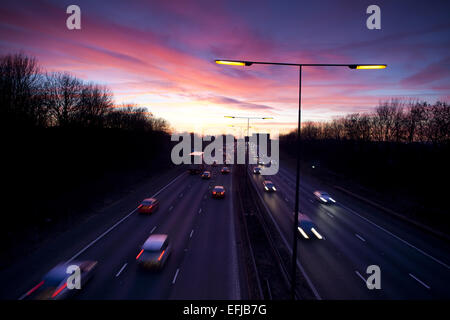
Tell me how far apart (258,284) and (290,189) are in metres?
26.4

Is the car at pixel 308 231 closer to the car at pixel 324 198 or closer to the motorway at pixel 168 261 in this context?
the motorway at pixel 168 261

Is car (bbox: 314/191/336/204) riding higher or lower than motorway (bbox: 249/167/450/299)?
higher

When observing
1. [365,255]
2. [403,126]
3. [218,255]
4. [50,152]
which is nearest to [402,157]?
[403,126]

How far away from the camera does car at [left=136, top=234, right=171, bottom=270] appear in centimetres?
1280

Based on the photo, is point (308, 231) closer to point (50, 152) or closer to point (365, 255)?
point (365, 255)

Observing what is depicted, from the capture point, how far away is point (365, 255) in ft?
→ 51.0

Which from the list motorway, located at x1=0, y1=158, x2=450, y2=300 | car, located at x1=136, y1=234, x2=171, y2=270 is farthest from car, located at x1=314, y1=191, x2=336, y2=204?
car, located at x1=136, y1=234, x2=171, y2=270

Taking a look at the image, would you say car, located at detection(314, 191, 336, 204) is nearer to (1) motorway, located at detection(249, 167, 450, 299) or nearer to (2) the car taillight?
(1) motorway, located at detection(249, 167, 450, 299)

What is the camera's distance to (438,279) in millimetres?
12977

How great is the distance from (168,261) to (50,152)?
1000 inches

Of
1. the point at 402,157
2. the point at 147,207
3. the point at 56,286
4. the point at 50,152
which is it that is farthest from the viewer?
the point at 402,157

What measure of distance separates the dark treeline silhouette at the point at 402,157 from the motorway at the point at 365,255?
17.3 feet

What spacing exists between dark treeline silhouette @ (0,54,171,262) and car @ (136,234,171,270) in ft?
32.9
